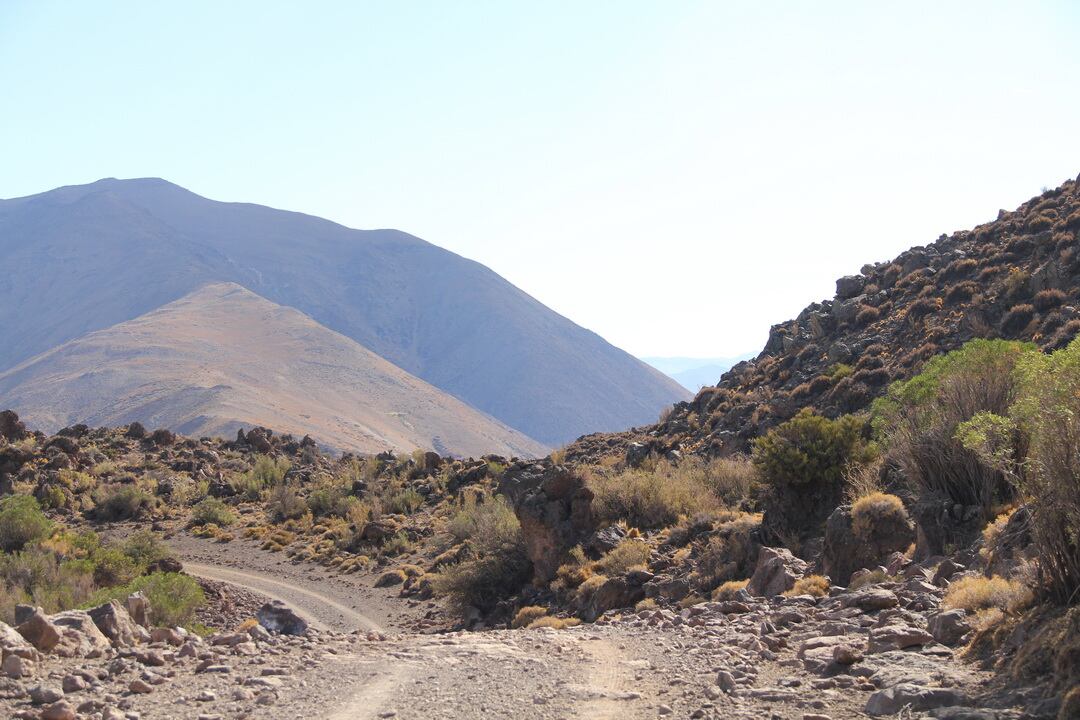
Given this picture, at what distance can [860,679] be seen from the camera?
340 inches

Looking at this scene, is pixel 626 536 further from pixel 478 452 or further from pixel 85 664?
pixel 478 452

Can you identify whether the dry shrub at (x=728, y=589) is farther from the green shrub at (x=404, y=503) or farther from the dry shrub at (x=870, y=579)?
the green shrub at (x=404, y=503)

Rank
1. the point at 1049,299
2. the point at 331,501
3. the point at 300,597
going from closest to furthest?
the point at 300,597
the point at 1049,299
the point at 331,501

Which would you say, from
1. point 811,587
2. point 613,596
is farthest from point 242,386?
point 811,587

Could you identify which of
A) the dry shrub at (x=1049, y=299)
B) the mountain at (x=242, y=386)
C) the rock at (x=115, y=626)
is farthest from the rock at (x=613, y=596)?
the mountain at (x=242, y=386)

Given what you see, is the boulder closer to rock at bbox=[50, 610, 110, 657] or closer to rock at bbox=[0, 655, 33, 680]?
rock at bbox=[50, 610, 110, 657]

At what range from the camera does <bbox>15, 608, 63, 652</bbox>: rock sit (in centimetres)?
964

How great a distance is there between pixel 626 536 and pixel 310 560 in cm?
1526

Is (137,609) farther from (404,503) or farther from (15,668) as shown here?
(404,503)

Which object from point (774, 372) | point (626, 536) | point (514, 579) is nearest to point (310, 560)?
point (514, 579)

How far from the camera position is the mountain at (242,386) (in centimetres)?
10269

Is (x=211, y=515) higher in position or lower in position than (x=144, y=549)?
lower

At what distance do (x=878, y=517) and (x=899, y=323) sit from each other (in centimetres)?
2401

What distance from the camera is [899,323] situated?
36875mm
